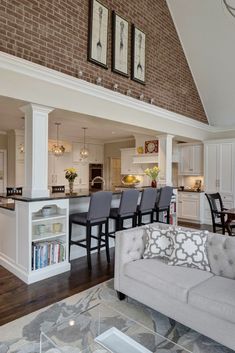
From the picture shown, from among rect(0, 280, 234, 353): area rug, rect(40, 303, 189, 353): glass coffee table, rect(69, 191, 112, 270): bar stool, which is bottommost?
rect(0, 280, 234, 353): area rug

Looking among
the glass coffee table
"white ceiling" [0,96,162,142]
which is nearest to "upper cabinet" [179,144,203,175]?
"white ceiling" [0,96,162,142]

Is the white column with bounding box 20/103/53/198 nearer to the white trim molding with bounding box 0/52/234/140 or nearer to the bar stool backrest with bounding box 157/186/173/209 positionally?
the white trim molding with bounding box 0/52/234/140

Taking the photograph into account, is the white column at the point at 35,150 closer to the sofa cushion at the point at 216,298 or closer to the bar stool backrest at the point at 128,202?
the bar stool backrest at the point at 128,202

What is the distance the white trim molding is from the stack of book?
196cm

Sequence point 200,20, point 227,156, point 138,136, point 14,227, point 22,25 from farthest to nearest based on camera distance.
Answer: point 138,136 → point 227,156 → point 200,20 → point 14,227 → point 22,25

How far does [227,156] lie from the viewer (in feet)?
22.3

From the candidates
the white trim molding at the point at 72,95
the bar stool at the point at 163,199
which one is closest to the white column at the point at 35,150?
the white trim molding at the point at 72,95

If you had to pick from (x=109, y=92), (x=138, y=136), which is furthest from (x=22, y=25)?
(x=138, y=136)

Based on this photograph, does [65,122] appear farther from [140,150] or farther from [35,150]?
[35,150]

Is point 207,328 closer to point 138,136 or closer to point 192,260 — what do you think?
point 192,260

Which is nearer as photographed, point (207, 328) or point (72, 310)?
point (207, 328)

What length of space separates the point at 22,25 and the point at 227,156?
5.62 meters

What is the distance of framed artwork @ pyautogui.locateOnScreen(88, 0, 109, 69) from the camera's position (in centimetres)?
416

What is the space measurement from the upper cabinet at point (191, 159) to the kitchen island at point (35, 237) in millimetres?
4888
